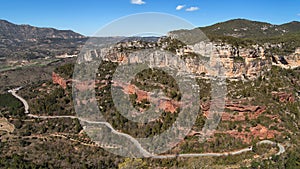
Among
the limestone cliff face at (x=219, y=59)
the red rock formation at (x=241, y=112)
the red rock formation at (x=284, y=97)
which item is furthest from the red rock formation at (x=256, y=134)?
the limestone cliff face at (x=219, y=59)

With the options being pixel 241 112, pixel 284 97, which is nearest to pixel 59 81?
pixel 241 112

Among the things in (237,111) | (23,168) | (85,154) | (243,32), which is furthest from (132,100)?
(243,32)

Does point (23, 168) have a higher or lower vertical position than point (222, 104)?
lower

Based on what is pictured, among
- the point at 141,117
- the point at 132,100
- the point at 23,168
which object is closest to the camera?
the point at 23,168

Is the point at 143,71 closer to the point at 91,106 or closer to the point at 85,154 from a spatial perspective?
the point at 91,106

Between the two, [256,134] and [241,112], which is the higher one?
[241,112]

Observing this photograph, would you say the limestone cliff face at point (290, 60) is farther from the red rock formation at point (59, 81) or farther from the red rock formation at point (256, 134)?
the red rock formation at point (59, 81)

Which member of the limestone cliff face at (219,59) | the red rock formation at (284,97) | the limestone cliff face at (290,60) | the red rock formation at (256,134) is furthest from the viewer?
the limestone cliff face at (290,60)

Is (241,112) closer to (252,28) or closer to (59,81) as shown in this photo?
(59,81)
